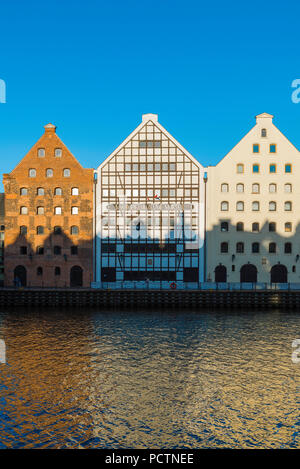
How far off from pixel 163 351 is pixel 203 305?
64.8ft

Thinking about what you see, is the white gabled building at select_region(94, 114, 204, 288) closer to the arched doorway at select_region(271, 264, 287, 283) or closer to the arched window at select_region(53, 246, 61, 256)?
the arched window at select_region(53, 246, 61, 256)

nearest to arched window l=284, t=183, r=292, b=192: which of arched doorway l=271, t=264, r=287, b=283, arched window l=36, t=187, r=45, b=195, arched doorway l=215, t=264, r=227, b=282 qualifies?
arched doorway l=271, t=264, r=287, b=283

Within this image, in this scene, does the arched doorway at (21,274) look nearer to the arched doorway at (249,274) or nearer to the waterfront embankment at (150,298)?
the waterfront embankment at (150,298)

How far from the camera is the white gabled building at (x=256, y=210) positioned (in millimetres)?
50250

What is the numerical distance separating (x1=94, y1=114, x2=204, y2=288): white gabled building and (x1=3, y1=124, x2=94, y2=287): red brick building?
11.5ft

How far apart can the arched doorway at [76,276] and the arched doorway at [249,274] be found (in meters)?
21.8

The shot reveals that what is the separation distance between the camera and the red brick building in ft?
168

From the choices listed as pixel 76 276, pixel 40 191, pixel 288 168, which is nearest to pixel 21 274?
pixel 76 276

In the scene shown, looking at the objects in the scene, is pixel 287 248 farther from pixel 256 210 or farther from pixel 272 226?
pixel 256 210

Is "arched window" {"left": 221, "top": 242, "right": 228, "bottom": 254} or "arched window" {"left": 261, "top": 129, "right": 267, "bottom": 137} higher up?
"arched window" {"left": 261, "top": 129, "right": 267, "bottom": 137}

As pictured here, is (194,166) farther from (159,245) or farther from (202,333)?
(202,333)

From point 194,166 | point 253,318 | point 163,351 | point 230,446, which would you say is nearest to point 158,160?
point 194,166

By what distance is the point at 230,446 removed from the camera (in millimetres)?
13258

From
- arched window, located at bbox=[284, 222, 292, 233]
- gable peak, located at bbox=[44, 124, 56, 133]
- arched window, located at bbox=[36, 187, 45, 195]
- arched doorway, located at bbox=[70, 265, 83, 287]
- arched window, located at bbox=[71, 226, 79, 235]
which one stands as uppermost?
gable peak, located at bbox=[44, 124, 56, 133]
